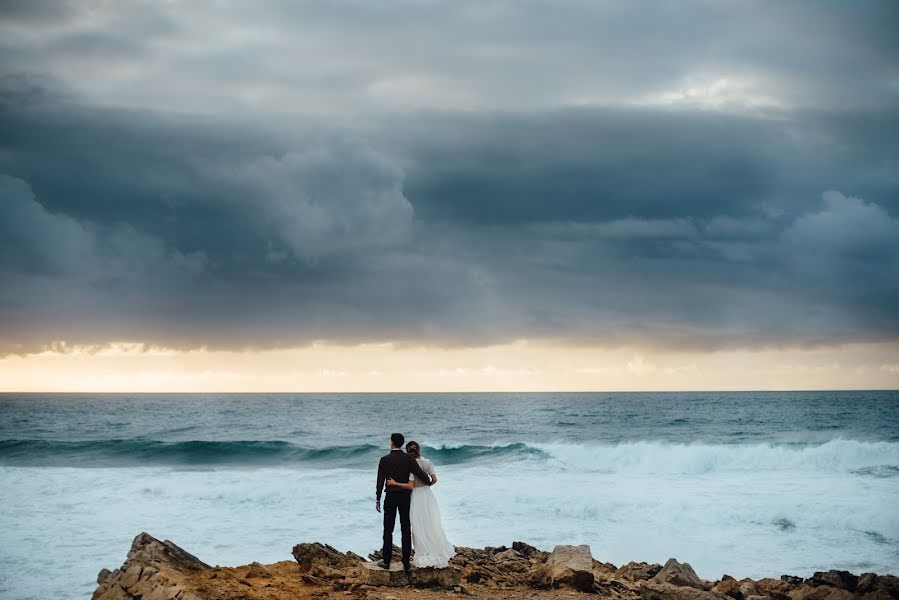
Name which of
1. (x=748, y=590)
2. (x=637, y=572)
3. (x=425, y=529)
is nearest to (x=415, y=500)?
(x=425, y=529)

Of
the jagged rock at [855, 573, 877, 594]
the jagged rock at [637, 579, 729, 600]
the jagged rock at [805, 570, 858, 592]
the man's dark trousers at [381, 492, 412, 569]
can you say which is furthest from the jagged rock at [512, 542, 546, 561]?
the jagged rock at [855, 573, 877, 594]

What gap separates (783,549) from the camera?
59.9 feet

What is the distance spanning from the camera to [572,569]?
38.6ft

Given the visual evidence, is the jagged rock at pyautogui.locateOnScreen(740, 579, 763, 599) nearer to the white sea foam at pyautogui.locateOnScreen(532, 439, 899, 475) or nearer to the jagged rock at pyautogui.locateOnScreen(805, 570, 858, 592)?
the jagged rock at pyautogui.locateOnScreen(805, 570, 858, 592)

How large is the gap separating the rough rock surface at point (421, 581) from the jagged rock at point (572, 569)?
0.05 feet

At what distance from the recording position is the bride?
10.8m

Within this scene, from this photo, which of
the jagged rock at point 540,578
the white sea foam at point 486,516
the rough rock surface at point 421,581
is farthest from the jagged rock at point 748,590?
the white sea foam at point 486,516

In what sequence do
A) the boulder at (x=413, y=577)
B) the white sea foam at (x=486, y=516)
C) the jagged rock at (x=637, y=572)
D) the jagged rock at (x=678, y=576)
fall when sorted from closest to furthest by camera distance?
the boulder at (x=413, y=577) < the jagged rock at (x=678, y=576) < the jagged rock at (x=637, y=572) < the white sea foam at (x=486, y=516)

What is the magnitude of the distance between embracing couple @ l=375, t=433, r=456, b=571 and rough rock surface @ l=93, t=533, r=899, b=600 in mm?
280

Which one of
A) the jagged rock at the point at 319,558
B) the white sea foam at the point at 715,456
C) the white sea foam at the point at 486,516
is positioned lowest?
the white sea foam at the point at 715,456

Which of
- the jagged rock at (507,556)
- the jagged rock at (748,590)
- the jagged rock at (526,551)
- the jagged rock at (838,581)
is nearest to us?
the jagged rock at (748,590)

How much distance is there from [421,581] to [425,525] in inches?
33.5

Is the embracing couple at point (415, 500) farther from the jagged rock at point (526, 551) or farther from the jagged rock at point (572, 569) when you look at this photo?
the jagged rock at point (526, 551)

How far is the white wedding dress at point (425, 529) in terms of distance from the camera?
10828 millimetres
